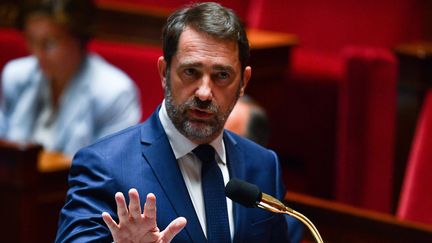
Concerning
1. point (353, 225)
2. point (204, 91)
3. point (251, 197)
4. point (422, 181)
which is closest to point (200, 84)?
point (204, 91)

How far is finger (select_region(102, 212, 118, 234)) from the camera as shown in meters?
0.71

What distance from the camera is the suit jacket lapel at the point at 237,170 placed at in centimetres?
82

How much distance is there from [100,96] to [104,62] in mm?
62

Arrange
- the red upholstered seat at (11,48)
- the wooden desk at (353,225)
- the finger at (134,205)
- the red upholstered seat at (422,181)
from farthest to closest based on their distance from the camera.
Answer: the red upholstered seat at (11,48), the red upholstered seat at (422,181), the wooden desk at (353,225), the finger at (134,205)

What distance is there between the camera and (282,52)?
69.0 inches

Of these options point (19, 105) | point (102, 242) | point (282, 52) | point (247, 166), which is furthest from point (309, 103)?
point (102, 242)

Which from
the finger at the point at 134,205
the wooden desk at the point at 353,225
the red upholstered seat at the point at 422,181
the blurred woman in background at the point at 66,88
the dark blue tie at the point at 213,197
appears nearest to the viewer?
the finger at the point at 134,205

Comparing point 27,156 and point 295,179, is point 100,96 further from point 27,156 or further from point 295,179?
point 295,179

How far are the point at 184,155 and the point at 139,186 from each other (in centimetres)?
5

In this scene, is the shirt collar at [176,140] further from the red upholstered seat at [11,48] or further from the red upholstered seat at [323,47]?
A: the red upholstered seat at [11,48]

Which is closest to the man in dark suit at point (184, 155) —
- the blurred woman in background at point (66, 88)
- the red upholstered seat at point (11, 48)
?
the blurred woman in background at point (66, 88)

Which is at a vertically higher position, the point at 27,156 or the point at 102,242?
the point at 102,242

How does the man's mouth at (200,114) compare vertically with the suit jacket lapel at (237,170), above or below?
above

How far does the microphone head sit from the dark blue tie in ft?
0.25
